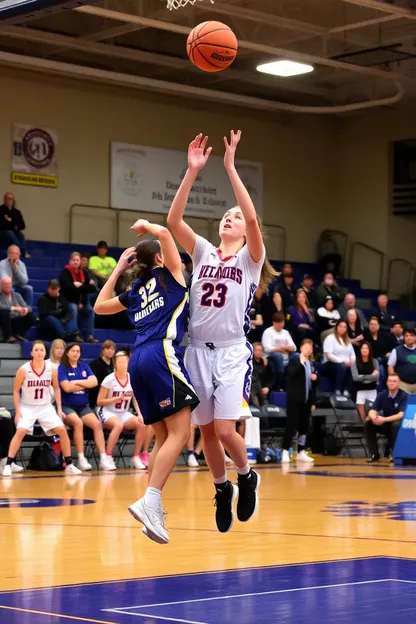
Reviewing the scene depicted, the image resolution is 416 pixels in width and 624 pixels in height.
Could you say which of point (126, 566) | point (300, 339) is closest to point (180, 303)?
point (126, 566)

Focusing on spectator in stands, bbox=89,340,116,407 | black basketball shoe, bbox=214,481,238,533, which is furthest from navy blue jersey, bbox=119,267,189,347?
spectator in stands, bbox=89,340,116,407

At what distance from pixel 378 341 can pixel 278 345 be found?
9.74ft

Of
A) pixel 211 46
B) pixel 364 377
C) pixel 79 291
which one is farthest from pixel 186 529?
pixel 364 377

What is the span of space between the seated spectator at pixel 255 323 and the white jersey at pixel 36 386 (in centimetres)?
591

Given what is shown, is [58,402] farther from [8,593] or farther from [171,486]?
[8,593]

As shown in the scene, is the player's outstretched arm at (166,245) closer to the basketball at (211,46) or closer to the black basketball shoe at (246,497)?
the black basketball shoe at (246,497)

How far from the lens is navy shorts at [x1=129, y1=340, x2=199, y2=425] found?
6410mm

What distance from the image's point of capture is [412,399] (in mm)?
17141

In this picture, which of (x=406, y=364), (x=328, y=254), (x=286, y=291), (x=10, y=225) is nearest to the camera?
(x=406, y=364)

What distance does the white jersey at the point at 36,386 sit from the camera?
15.0m

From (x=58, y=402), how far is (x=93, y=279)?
15.6ft

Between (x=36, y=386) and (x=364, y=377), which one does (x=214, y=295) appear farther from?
(x=364, y=377)

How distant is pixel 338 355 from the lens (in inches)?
801

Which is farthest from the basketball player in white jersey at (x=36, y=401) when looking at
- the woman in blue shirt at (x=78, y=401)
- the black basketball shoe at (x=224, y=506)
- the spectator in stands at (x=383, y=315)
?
the spectator in stands at (x=383, y=315)
